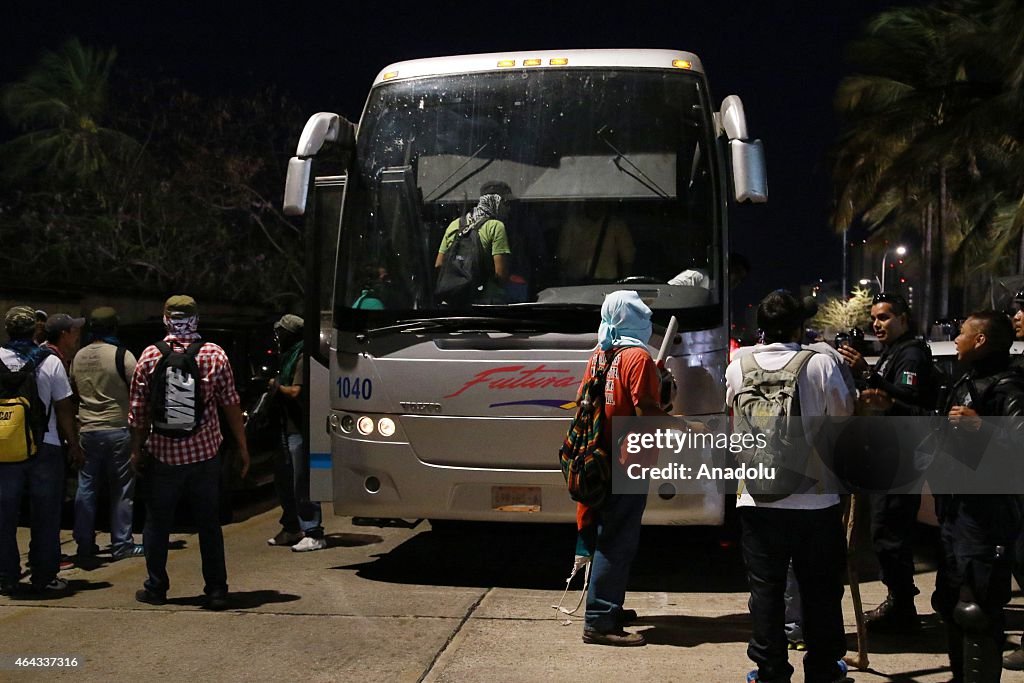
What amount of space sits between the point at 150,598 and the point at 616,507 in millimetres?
2965

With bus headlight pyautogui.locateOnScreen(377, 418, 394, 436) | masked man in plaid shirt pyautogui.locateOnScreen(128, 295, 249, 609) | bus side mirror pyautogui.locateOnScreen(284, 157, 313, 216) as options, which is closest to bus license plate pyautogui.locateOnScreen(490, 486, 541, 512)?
bus headlight pyautogui.locateOnScreen(377, 418, 394, 436)

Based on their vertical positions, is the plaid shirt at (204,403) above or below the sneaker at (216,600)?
above

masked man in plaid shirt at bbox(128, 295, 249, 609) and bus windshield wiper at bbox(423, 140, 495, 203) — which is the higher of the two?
bus windshield wiper at bbox(423, 140, 495, 203)

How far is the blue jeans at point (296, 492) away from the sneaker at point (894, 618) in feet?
13.9

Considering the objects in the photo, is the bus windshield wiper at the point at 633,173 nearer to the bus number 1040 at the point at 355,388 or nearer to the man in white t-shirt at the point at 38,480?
the bus number 1040 at the point at 355,388

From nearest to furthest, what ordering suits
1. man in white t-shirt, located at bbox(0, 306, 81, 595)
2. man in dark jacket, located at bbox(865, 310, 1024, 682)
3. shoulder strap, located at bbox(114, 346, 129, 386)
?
man in dark jacket, located at bbox(865, 310, 1024, 682)
man in white t-shirt, located at bbox(0, 306, 81, 595)
shoulder strap, located at bbox(114, 346, 129, 386)

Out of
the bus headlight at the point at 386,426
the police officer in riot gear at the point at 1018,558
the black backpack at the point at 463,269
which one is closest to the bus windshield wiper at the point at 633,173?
the black backpack at the point at 463,269

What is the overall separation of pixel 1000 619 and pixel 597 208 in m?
3.70

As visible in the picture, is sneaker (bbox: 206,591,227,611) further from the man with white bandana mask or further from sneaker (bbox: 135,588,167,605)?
the man with white bandana mask

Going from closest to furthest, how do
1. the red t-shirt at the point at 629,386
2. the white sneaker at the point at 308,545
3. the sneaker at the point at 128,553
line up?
1. the red t-shirt at the point at 629,386
2. the sneaker at the point at 128,553
3. the white sneaker at the point at 308,545

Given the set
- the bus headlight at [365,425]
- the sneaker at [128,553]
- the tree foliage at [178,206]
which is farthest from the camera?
the tree foliage at [178,206]

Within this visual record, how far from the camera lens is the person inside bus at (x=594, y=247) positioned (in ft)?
25.5

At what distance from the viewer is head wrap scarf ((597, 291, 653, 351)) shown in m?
6.52

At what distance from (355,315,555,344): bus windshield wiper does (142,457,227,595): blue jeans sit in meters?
1.43
